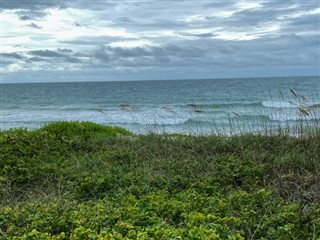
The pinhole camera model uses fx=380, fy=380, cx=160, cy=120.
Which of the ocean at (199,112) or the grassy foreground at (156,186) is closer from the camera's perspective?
the grassy foreground at (156,186)

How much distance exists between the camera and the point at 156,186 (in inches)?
204

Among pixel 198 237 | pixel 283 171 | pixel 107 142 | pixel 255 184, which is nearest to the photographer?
pixel 198 237

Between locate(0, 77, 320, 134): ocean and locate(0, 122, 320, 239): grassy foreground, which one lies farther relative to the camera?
locate(0, 77, 320, 134): ocean

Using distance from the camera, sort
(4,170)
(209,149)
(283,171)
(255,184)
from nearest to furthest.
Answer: (255,184) → (283,171) → (4,170) → (209,149)

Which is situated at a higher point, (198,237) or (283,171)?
(198,237)

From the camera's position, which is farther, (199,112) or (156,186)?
(199,112)

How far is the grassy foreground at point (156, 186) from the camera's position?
3326 millimetres

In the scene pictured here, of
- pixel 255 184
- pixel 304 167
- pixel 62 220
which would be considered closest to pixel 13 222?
pixel 62 220

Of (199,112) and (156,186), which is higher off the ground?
(199,112)

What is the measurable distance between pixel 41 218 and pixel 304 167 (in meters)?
3.96

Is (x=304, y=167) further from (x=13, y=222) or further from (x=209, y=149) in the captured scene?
(x=13, y=222)

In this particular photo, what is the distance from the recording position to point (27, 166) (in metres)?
6.32

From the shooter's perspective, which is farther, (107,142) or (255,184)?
(107,142)

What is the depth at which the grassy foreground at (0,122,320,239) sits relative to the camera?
10.9ft
